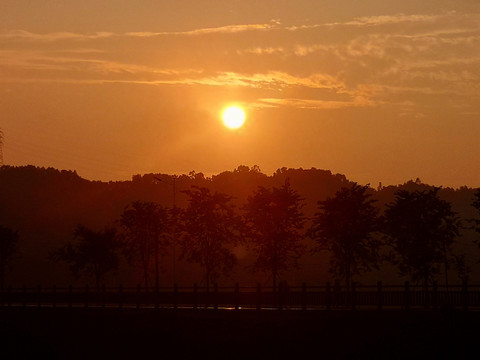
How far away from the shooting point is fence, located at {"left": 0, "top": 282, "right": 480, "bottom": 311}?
53691mm

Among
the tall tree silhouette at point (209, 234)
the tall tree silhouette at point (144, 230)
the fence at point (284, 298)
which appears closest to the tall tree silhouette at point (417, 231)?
the fence at point (284, 298)

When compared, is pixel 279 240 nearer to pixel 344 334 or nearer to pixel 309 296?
pixel 309 296

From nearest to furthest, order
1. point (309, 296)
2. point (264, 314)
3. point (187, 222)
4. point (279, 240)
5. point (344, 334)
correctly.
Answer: point (344, 334), point (264, 314), point (309, 296), point (279, 240), point (187, 222)

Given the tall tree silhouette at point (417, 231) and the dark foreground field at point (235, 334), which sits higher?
the tall tree silhouette at point (417, 231)

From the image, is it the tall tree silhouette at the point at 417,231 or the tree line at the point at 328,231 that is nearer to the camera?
the tall tree silhouette at the point at 417,231

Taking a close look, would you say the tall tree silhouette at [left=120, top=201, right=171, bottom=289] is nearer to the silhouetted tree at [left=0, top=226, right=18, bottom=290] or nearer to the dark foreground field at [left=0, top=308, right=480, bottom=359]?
the silhouetted tree at [left=0, top=226, right=18, bottom=290]

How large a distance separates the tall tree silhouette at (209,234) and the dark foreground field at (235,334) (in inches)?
762

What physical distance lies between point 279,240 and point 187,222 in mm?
16992

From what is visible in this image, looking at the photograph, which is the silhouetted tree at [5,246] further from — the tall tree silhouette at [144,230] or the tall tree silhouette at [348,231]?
the tall tree silhouette at [348,231]

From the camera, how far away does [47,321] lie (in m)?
71.6

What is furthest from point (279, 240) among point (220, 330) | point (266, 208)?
point (220, 330)

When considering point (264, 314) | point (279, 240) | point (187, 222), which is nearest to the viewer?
point (264, 314)

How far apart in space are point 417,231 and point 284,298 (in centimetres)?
1279

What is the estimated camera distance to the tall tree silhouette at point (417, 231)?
68750 mm
